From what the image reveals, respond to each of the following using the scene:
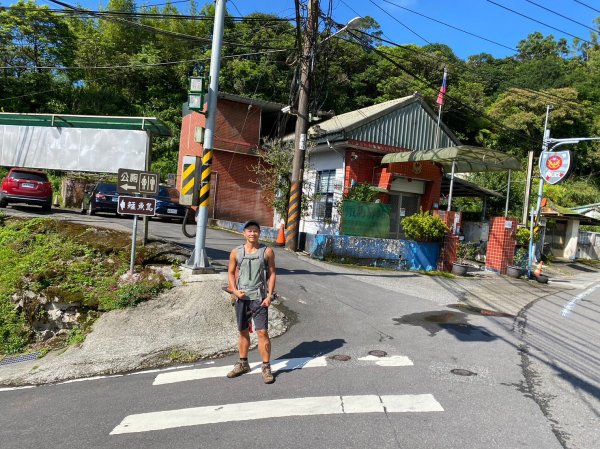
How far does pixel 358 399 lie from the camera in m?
4.71

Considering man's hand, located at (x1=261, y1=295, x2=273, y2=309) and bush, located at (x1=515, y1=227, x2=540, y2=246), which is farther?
bush, located at (x1=515, y1=227, x2=540, y2=246)

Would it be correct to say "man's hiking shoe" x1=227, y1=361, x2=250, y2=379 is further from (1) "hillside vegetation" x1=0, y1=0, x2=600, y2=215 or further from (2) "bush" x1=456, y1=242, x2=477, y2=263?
(1) "hillside vegetation" x1=0, y1=0, x2=600, y2=215

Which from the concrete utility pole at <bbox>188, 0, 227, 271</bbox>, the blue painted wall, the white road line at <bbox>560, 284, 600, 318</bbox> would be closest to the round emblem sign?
the white road line at <bbox>560, 284, 600, 318</bbox>

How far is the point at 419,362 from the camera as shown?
5.96 metres

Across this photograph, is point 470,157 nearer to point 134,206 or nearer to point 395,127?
point 395,127

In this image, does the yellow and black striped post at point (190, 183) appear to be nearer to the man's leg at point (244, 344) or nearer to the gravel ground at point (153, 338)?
the gravel ground at point (153, 338)

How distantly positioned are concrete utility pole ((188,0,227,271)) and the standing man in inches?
163

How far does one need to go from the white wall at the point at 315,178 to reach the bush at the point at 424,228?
11.2 feet

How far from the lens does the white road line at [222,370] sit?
221 inches

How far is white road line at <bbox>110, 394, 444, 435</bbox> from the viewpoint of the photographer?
4.29 meters

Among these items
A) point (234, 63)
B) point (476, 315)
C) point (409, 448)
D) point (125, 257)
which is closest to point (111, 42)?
point (234, 63)

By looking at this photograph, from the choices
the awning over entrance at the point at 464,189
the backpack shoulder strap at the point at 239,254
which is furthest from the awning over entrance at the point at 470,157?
the backpack shoulder strap at the point at 239,254

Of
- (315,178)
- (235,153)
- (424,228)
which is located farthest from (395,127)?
(235,153)

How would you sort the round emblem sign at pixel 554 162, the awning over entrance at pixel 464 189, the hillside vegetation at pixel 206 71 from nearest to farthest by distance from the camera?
the round emblem sign at pixel 554 162 → the awning over entrance at pixel 464 189 → the hillside vegetation at pixel 206 71
